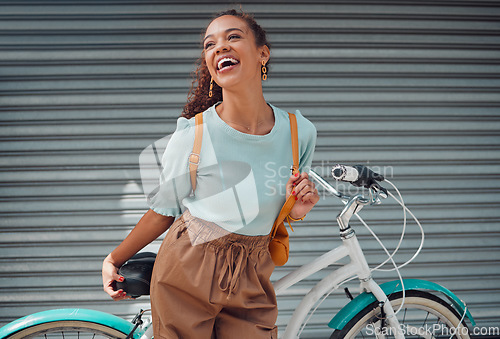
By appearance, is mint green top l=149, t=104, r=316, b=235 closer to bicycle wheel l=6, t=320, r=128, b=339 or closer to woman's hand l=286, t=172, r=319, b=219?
woman's hand l=286, t=172, r=319, b=219

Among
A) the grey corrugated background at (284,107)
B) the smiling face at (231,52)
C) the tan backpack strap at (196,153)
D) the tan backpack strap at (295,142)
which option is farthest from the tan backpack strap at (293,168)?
the grey corrugated background at (284,107)

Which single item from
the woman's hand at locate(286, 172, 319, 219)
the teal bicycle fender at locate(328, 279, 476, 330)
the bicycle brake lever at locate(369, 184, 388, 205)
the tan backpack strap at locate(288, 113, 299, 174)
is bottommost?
the teal bicycle fender at locate(328, 279, 476, 330)

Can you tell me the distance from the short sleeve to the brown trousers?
10 centimetres

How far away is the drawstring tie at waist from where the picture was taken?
159 cm

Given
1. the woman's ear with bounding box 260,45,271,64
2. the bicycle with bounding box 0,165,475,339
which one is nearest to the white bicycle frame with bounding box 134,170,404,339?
the bicycle with bounding box 0,165,475,339

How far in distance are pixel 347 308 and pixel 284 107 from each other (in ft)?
5.97

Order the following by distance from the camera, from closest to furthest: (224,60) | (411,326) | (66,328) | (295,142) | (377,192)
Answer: (224,60) < (295,142) < (377,192) < (66,328) < (411,326)

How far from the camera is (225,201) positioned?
1.59m

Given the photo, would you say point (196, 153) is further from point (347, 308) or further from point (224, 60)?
point (347, 308)

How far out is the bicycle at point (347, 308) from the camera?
189cm

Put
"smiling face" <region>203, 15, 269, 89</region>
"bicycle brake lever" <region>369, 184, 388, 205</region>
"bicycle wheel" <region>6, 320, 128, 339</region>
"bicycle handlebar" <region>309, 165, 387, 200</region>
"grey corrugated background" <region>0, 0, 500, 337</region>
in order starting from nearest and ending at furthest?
"smiling face" <region>203, 15, 269, 89</region>
"bicycle handlebar" <region>309, 165, 387, 200</region>
"bicycle brake lever" <region>369, 184, 388, 205</region>
"bicycle wheel" <region>6, 320, 128, 339</region>
"grey corrugated background" <region>0, 0, 500, 337</region>

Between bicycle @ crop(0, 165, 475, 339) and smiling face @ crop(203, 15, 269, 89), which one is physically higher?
smiling face @ crop(203, 15, 269, 89)

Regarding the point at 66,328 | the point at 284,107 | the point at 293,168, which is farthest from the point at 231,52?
the point at 284,107

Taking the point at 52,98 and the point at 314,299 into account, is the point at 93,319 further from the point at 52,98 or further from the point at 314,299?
the point at 52,98
